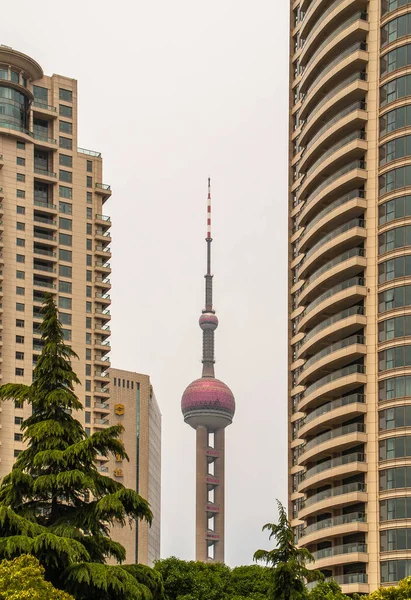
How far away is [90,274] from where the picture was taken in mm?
159000

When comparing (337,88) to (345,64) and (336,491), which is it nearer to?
(345,64)

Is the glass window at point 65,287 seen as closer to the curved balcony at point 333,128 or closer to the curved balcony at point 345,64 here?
the curved balcony at point 333,128

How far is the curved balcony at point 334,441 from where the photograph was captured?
92625 mm

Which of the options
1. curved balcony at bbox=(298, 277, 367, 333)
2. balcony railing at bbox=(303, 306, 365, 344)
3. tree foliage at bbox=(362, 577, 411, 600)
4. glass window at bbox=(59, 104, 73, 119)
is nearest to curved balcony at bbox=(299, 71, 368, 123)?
curved balcony at bbox=(298, 277, 367, 333)

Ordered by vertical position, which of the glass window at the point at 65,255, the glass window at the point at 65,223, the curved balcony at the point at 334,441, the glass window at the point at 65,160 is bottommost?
the curved balcony at the point at 334,441

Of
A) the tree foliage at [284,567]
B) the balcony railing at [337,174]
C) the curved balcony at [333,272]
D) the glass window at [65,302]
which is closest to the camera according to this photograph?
the tree foliage at [284,567]

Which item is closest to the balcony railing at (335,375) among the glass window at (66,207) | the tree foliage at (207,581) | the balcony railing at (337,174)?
the balcony railing at (337,174)

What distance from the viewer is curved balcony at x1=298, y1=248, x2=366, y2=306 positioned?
95.1 m

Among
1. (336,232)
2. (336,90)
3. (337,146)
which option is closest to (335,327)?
(336,232)

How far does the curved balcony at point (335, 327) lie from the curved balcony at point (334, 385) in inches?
114

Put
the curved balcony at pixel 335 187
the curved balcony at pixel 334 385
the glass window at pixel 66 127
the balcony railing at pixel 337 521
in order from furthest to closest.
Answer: the glass window at pixel 66 127
the curved balcony at pixel 335 187
the curved balcony at pixel 334 385
the balcony railing at pixel 337 521

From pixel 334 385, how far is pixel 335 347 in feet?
10.2

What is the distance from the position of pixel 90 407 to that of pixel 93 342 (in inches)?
318

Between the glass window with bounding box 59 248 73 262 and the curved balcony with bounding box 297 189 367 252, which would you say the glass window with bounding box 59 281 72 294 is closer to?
the glass window with bounding box 59 248 73 262
